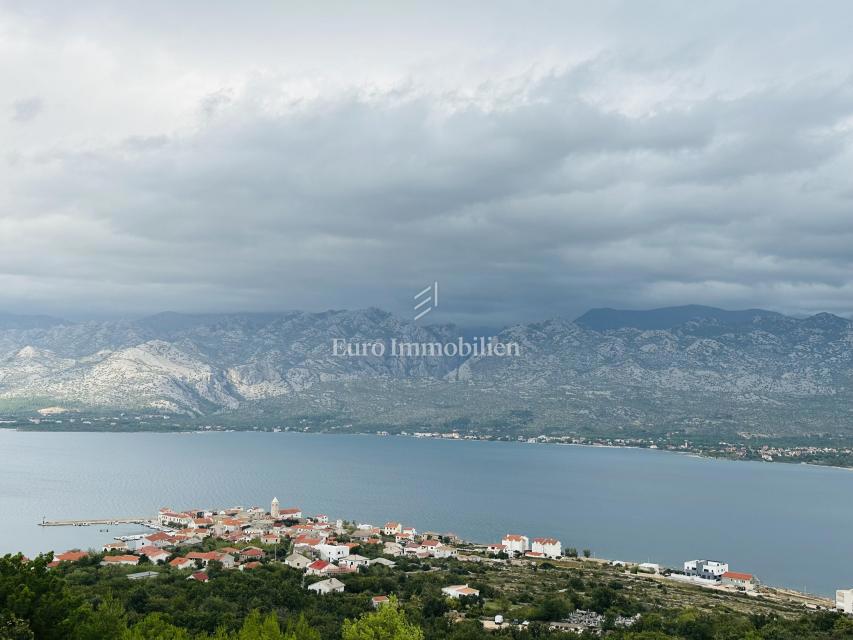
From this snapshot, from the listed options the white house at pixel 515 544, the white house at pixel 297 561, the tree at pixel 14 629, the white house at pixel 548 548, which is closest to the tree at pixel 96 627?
the tree at pixel 14 629

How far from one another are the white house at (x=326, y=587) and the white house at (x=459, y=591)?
5.77m

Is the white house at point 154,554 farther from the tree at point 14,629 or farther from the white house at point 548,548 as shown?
the tree at point 14,629

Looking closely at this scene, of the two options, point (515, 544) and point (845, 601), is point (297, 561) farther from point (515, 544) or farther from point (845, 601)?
point (845, 601)

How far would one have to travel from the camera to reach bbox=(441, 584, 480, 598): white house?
37250mm

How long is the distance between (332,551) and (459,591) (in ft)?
49.9

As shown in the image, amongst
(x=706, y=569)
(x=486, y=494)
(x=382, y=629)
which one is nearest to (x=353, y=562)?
(x=706, y=569)

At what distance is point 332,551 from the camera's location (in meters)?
50.1

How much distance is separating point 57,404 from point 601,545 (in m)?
177

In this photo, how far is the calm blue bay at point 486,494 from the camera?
214 ft

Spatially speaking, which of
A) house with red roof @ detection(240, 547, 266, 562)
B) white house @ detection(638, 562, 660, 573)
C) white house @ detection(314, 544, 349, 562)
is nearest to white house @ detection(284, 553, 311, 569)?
house with red roof @ detection(240, 547, 266, 562)

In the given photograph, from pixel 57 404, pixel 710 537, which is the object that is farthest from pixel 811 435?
pixel 57 404

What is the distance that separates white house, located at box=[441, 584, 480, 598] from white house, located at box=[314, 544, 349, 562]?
13.2 metres

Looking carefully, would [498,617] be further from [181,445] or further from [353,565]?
[181,445]

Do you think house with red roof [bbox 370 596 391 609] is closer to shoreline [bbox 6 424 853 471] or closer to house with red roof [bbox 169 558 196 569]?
house with red roof [bbox 169 558 196 569]
